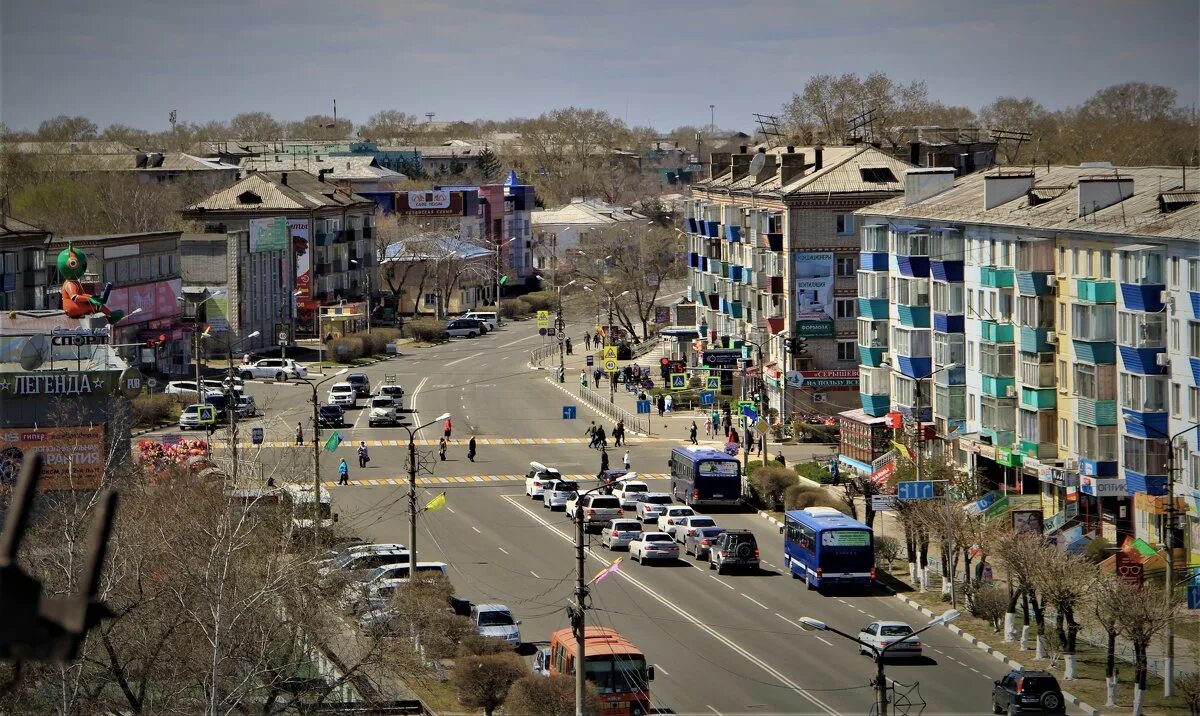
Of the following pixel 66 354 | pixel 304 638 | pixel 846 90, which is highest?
pixel 846 90

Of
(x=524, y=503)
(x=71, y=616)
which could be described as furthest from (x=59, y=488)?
(x=71, y=616)

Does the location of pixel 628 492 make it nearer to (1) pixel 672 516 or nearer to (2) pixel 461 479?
(1) pixel 672 516

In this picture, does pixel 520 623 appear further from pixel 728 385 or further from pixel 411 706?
pixel 728 385

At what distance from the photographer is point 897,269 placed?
67.8m

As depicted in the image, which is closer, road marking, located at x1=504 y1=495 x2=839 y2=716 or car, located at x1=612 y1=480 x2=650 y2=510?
road marking, located at x1=504 y1=495 x2=839 y2=716

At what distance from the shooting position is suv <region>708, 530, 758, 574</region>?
49.2m

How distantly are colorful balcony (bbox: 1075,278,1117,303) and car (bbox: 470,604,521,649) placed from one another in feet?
76.1

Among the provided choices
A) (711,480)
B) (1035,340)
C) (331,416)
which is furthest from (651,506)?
(331,416)

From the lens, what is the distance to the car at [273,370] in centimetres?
9694

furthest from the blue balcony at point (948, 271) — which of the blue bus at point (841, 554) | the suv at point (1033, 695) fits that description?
the suv at point (1033, 695)

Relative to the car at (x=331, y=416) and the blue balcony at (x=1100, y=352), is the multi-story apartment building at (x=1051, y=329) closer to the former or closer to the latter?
the blue balcony at (x=1100, y=352)

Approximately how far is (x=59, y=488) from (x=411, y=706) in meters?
16.3

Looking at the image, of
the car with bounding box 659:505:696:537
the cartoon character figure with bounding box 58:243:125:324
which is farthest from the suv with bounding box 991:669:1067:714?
the cartoon character figure with bounding box 58:243:125:324

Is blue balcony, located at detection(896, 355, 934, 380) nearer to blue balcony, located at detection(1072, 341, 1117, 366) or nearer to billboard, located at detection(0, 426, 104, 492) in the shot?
blue balcony, located at detection(1072, 341, 1117, 366)
